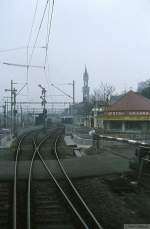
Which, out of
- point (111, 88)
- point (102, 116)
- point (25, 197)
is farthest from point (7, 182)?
point (111, 88)

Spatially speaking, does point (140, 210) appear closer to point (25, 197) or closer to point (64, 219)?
point (64, 219)

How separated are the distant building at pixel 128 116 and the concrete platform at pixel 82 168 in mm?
54605

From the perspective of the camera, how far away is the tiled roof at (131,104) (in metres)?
83.1

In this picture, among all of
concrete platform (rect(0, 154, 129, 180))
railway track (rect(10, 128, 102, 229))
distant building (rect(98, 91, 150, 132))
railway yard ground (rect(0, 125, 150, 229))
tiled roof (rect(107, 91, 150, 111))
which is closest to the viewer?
railway track (rect(10, 128, 102, 229))

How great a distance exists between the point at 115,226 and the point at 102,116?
7374 centimetres

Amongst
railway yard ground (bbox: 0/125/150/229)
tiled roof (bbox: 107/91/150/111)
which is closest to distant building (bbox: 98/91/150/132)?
tiled roof (bbox: 107/91/150/111)

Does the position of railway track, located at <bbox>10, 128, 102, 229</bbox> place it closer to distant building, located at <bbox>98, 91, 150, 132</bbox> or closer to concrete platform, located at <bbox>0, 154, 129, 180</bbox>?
concrete platform, located at <bbox>0, 154, 129, 180</bbox>

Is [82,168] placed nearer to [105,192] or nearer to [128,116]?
[105,192]

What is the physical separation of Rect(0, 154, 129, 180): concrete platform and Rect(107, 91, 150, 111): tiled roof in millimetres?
55740

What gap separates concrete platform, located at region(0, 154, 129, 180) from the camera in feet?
68.8

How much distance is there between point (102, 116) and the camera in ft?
276

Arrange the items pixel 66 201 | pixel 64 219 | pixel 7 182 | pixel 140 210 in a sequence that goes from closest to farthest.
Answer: pixel 64 219 < pixel 140 210 < pixel 66 201 < pixel 7 182

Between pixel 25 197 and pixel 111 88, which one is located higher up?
pixel 111 88

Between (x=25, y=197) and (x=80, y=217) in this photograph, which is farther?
(x=25, y=197)
